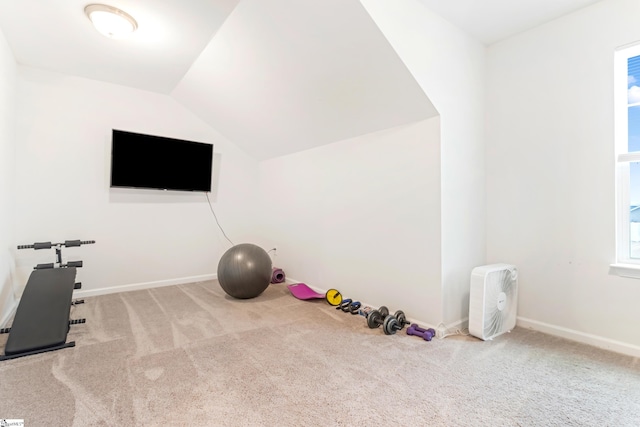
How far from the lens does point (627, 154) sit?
2424 mm

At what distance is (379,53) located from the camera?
249 cm

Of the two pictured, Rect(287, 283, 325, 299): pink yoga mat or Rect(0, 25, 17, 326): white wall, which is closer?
Rect(0, 25, 17, 326): white wall

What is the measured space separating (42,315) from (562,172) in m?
4.71

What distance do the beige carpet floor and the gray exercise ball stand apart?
2.32 ft

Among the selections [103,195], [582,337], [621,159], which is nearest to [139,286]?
[103,195]

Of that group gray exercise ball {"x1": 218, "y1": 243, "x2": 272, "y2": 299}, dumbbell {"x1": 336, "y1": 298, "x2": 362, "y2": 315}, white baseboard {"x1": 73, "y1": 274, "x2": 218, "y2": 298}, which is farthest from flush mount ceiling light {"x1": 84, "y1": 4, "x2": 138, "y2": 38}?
dumbbell {"x1": 336, "y1": 298, "x2": 362, "y2": 315}

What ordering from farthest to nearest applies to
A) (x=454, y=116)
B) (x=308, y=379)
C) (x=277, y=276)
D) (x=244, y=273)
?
(x=277, y=276) < (x=244, y=273) < (x=454, y=116) < (x=308, y=379)

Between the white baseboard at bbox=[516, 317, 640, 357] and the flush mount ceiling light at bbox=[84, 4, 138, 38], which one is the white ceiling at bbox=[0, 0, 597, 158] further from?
the white baseboard at bbox=[516, 317, 640, 357]

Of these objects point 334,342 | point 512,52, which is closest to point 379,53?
point 512,52

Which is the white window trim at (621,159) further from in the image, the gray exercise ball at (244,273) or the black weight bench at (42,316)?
the black weight bench at (42,316)

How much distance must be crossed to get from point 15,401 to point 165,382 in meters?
0.79

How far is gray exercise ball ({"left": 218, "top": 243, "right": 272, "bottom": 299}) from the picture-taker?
12.0 feet

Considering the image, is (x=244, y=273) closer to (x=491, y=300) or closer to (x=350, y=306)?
(x=350, y=306)

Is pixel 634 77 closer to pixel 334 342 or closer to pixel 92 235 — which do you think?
pixel 334 342
